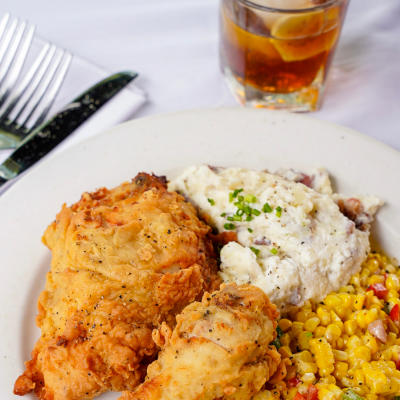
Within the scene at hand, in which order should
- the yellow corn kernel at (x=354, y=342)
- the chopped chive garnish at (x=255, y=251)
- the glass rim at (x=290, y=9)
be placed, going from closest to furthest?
the yellow corn kernel at (x=354, y=342) → the chopped chive garnish at (x=255, y=251) → the glass rim at (x=290, y=9)

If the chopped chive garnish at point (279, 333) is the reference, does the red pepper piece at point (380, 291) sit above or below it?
below

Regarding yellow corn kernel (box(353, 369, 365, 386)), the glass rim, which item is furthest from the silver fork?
yellow corn kernel (box(353, 369, 365, 386))

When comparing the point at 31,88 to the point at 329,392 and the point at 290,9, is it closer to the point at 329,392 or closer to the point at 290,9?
the point at 290,9

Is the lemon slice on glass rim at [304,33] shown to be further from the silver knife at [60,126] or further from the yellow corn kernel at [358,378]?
the yellow corn kernel at [358,378]

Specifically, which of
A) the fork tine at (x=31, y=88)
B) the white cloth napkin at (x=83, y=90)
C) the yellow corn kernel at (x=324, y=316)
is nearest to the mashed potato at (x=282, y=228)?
the yellow corn kernel at (x=324, y=316)

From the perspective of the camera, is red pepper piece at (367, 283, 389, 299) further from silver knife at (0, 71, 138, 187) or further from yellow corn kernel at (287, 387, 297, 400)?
silver knife at (0, 71, 138, 187)

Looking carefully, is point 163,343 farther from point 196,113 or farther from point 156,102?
point 156,102

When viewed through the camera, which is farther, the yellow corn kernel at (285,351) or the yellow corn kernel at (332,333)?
the yellow corn kernel at (332,333)

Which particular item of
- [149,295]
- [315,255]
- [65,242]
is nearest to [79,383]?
[149,295]
